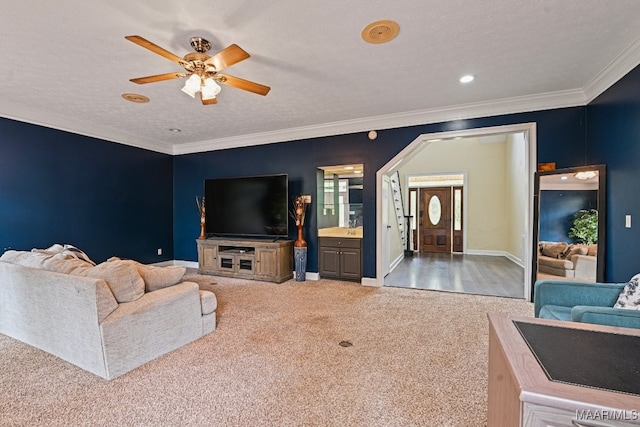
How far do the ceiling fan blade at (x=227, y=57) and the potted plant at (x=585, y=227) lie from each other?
3.96m

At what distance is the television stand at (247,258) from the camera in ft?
16.2

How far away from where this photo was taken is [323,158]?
511 cm

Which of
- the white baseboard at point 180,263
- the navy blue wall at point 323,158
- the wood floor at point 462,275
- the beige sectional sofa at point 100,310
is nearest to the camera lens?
the beige sectional sofa at point 100,310

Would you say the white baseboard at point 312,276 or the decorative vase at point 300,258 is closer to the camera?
the decorative vase at point 300,258

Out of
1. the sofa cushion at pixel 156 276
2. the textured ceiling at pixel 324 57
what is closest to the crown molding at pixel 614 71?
the textured ceiling at pixel 324 57

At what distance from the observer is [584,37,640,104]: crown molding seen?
2.59m

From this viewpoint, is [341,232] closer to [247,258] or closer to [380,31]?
[247,258]

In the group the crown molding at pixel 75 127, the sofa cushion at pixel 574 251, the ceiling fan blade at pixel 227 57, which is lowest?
the sofa cushion at pixel 574 251

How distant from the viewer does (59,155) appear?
4500mm

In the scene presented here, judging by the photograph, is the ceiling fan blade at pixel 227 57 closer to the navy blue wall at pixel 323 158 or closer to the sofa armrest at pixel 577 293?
the navy blue wall at pixel 323 158

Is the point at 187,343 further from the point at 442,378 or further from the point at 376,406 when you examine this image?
the point at 442,378

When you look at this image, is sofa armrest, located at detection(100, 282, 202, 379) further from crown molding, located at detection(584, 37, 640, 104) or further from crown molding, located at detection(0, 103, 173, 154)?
crown molding, located at detection(584, 37, 640, 104)

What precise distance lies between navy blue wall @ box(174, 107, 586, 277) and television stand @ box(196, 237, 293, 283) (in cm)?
48

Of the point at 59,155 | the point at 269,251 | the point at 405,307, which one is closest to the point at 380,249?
the point at 405,307
